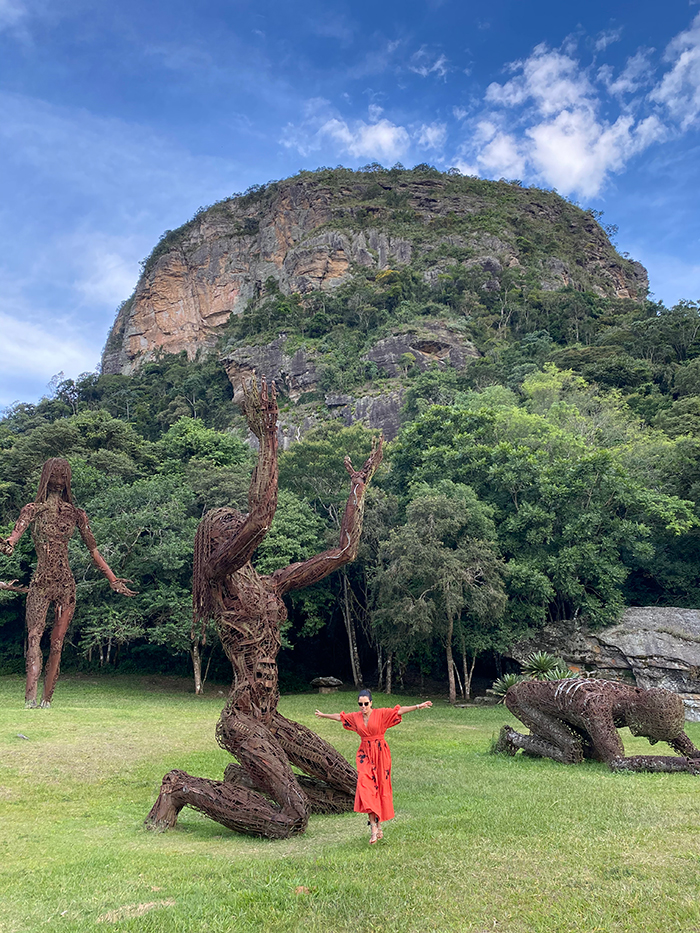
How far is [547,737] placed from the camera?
9.09 meters

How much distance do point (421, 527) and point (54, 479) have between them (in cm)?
1161

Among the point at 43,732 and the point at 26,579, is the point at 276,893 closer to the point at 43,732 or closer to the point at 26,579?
the point at 43,732

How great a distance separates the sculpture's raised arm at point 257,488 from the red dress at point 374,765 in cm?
171

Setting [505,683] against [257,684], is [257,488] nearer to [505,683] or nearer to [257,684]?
[257,684]

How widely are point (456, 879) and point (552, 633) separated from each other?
1793cm

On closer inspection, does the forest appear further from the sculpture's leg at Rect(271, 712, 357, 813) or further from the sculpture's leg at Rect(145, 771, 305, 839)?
the sculpture's leg at Rect(145, 771, 305, 839)

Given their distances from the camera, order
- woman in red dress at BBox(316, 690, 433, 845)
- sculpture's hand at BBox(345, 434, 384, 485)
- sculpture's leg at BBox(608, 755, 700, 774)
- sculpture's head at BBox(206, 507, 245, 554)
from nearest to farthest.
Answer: woman in red dress at BBox(316, 690, 433, 845), sculpture's head at BBox(206, 507, 245, 554), sculpture's hand at BBox(345, 434, 384, 485), sculpture's leg at BBox(608, 755, 700, 774)

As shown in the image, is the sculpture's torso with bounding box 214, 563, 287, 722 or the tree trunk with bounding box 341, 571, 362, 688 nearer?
the sculpture's torso with bounding box 214, 563, 287, 722

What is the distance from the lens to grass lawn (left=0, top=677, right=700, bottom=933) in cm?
334

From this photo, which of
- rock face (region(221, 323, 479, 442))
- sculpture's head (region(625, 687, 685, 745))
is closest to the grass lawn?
sculpture's head (region(625, 687, 685, 745))

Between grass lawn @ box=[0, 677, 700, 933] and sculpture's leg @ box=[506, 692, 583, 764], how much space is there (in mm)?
429

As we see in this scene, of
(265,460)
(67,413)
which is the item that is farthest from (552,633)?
(67,413)

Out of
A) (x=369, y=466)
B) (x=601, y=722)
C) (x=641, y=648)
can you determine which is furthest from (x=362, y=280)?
(x=369, y=466)

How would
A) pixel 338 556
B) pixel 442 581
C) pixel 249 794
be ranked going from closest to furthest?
pixel 249 794 → pixel 338 556 → pixel 442 581
